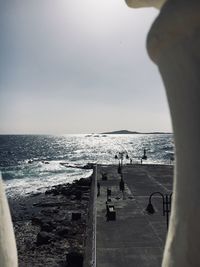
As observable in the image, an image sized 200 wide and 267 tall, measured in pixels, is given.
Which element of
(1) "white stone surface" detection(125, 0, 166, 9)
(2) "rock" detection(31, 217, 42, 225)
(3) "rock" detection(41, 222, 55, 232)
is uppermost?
(1) "white stone surface" detection(125, 0, 166, 9)

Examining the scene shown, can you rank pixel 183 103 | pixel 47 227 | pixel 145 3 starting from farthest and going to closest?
pixel 47 227 < pixel 145 3 < pixel 183 103

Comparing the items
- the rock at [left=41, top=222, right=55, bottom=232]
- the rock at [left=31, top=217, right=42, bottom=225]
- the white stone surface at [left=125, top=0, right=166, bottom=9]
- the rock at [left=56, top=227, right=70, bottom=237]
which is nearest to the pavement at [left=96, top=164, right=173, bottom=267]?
the rock at [left=56, top=227, right=70, bottom=237]

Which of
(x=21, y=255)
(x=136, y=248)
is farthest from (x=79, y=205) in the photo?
(x=136, y=248)

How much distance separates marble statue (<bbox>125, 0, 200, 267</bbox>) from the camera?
2.02 m

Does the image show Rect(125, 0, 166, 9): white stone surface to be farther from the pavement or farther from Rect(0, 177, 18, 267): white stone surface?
the pavement

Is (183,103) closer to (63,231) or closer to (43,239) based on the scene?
(43,239)

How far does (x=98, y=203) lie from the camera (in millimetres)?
26156

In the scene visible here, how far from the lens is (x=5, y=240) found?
8.54 ft

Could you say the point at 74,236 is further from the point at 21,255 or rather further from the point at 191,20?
the point at 191,20

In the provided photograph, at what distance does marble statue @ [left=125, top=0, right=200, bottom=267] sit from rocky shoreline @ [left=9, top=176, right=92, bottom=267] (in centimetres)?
1854

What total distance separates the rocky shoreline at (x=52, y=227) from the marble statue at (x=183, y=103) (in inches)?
730

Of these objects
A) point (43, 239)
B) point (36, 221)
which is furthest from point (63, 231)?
point (36, 221)

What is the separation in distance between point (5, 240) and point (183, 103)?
1.53m

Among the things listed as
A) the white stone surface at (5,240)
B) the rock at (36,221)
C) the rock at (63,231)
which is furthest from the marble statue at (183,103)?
the rock at (36,221)
